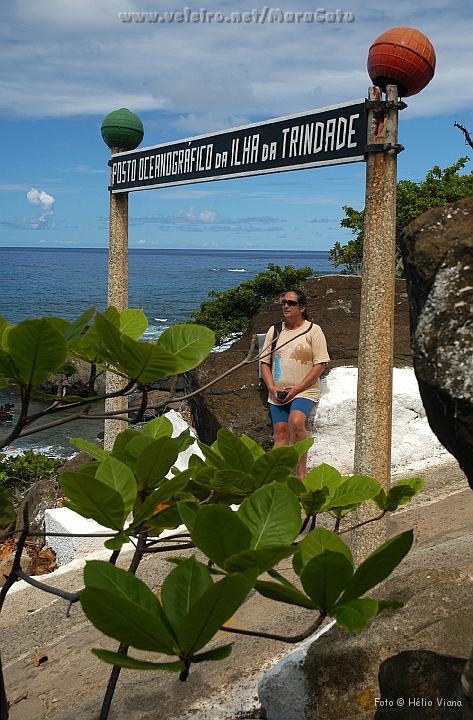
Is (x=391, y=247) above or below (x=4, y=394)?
above

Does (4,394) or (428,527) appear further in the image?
(4,394)

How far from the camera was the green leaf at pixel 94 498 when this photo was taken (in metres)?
1.01

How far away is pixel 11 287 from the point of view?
83.1 meters

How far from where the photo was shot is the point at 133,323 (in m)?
1.37

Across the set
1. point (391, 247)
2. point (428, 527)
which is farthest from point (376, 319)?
point (428, 527)

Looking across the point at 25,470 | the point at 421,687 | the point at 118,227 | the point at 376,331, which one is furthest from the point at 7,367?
the point at 25,470

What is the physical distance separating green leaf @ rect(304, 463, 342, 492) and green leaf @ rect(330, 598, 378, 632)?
461 millimetres

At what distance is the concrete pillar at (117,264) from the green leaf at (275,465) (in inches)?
198

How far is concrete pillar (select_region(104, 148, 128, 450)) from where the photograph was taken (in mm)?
6258

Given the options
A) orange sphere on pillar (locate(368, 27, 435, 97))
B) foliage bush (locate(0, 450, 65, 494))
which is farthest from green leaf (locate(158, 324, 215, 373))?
foliage bush (locate(0, 450, 65, 494))

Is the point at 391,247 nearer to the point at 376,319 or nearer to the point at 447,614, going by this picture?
the point at 376,319

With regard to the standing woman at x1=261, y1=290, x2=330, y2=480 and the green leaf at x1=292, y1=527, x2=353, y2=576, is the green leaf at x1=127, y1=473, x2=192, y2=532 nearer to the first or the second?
the green leaf at x1=292, y1=527, x2=353, y2=576

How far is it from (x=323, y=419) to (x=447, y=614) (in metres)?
4.04

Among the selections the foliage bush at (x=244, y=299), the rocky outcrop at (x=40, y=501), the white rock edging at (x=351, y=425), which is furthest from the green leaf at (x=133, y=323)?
the foliage bush at (x=244, y=299)
